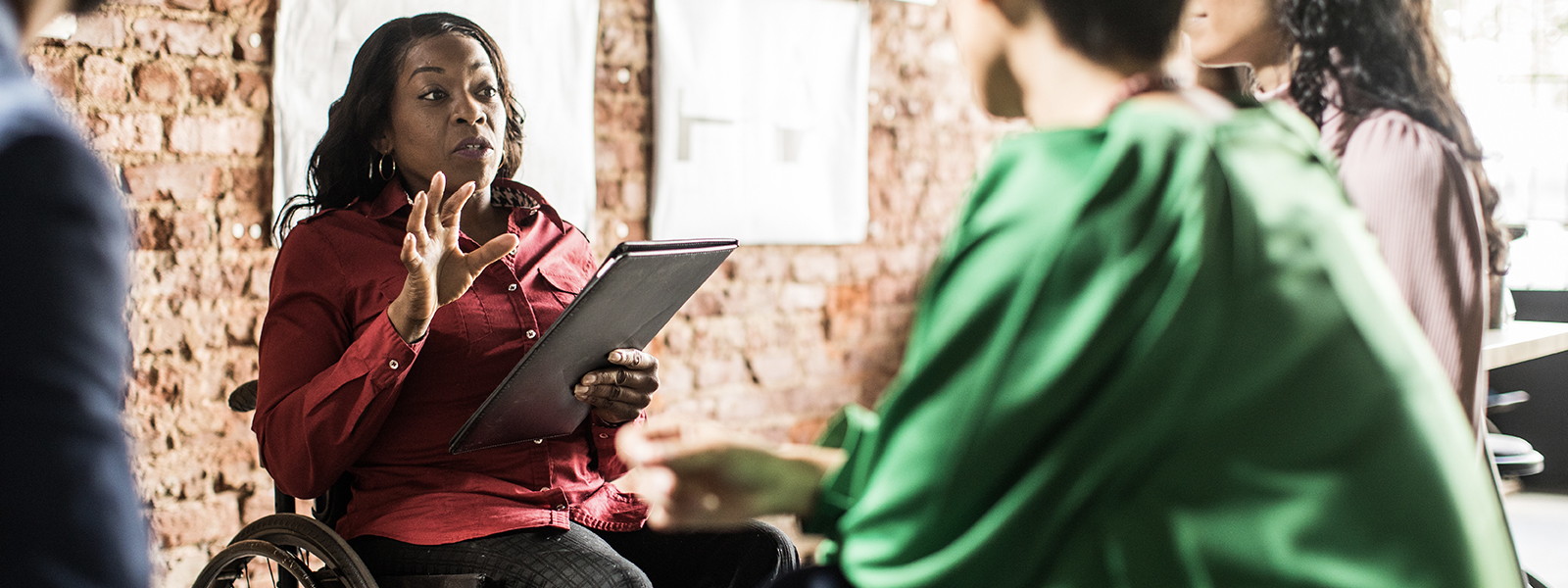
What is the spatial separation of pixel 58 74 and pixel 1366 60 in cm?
217

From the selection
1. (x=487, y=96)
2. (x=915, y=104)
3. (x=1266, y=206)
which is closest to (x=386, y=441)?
(x=487, y=96)

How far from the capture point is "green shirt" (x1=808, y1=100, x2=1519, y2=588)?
0.66m

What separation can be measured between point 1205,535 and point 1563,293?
4786 millimetres

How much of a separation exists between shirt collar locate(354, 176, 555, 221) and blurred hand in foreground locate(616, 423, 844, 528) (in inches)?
34.6

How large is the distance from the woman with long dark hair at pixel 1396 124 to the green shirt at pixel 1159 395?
2.52 ft

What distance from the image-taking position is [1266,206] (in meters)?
0.69

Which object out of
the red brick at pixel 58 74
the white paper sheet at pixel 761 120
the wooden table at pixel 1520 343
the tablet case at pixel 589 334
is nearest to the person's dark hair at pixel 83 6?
the tablet case at pixel 589 334

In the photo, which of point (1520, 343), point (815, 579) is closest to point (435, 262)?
point (815, 579)

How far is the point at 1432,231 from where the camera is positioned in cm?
137

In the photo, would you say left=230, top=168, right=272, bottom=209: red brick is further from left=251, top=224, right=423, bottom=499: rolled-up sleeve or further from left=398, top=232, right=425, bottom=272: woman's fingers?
left=398, top=232, right=425, bottom=272: woman's fingers

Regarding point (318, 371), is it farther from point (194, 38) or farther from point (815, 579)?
point (194, 38)

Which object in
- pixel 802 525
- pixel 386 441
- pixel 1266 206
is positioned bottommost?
pixel 386 441

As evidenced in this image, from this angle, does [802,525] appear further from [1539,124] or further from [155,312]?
[1539,124]

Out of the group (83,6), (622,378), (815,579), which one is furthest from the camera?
(622,378)
